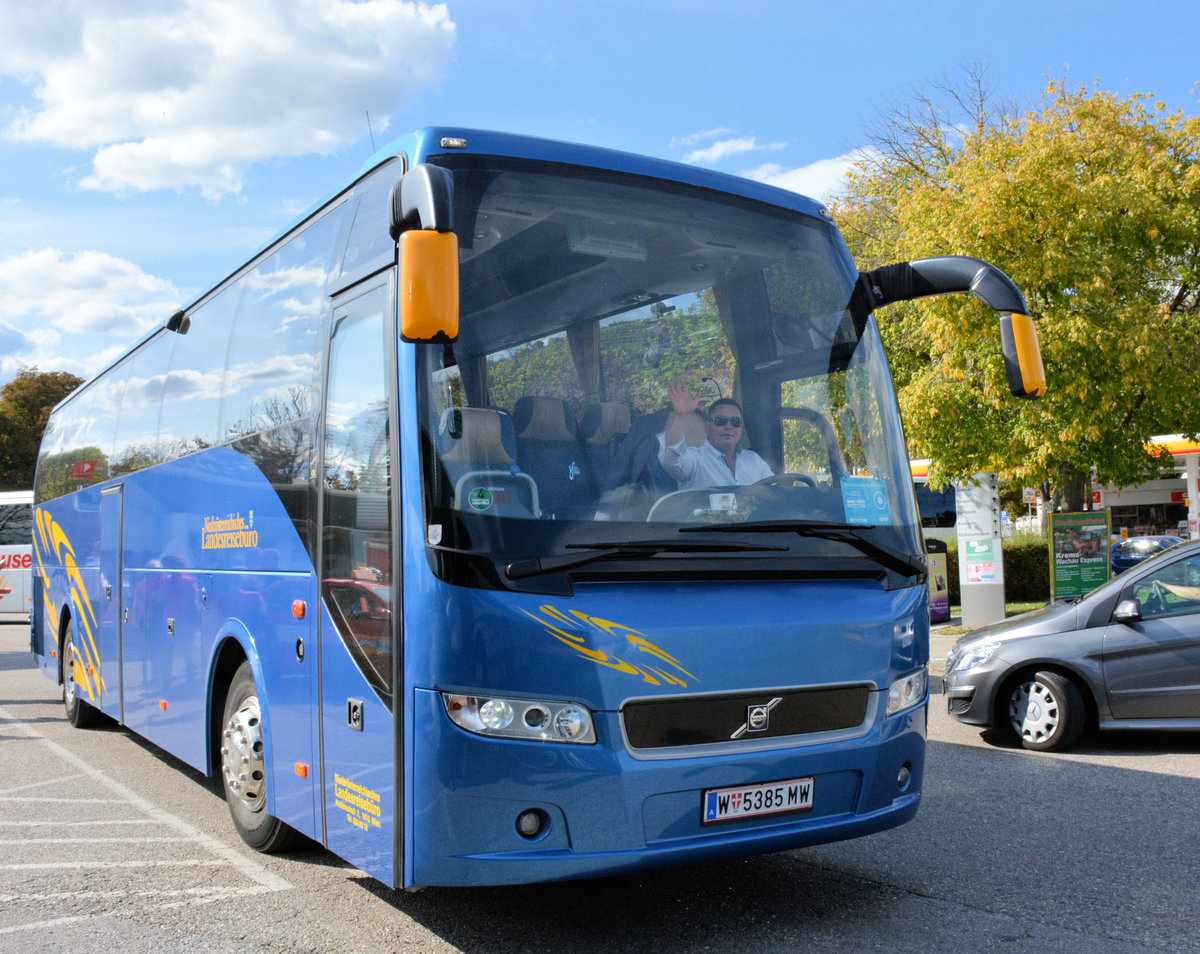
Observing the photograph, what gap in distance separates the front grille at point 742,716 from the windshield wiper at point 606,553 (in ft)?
1.74

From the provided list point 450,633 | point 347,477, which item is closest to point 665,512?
point 450,633

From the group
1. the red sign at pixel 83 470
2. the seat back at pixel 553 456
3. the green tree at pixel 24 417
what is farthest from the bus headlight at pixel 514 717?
the green tree at pixel 24 417

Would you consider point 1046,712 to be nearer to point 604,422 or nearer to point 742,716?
point 742,716

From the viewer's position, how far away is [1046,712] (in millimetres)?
8234

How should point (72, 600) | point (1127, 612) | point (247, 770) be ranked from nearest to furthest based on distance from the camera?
point (247, 770)
point (1127, 612)
point (72, 600)

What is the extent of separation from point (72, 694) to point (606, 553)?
28.0ft

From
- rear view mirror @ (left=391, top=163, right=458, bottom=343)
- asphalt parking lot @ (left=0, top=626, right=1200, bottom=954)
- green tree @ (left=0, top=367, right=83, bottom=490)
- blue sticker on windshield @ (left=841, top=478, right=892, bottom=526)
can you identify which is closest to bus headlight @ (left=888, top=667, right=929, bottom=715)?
blue sticker on windshield @ (left=841, top=478, right=892, bottom=526)

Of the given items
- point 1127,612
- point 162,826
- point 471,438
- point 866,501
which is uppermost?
point 471,438

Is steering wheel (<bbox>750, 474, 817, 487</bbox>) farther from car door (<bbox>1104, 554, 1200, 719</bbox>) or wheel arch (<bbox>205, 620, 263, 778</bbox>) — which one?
car door (<bbox>1104, 554, 1200, 719</bbox>)

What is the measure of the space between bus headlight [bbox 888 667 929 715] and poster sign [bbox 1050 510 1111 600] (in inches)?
527

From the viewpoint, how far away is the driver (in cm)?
430

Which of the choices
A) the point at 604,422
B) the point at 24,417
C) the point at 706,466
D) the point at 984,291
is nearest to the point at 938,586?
the point at 984,291

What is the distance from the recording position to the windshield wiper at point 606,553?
380 cm

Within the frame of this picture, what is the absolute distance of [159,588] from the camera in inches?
286
